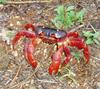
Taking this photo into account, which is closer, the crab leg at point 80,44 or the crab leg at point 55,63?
the crab leg at point 55,63

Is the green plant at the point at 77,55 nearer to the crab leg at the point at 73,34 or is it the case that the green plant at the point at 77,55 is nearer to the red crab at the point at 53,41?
the red crab at the point at 53,41

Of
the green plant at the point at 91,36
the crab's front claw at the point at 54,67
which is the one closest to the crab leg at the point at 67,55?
the crab's front claw at the point at 54,67

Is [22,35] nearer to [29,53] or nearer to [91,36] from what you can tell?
[29,53]

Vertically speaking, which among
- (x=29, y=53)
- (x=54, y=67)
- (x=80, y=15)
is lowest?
(x=54, y=67)

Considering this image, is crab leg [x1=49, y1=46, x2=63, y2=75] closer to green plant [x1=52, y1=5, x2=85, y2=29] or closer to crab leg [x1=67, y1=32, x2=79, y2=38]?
crab leg [x1=67, y1=32, x2=79, y2=38]

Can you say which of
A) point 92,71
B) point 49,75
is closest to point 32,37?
point 49,75

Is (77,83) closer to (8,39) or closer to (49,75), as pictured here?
(49,75)

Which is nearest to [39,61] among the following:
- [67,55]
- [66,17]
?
[67,55]
